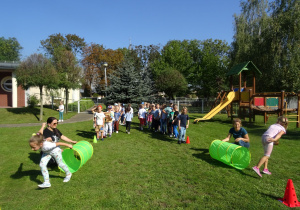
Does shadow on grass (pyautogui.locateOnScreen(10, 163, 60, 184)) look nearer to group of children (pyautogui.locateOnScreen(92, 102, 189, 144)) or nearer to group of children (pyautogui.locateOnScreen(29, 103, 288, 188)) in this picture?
group of children (pyautogui.locateOnScreen(29, 103, 288, 188))

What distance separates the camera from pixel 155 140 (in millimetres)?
10953

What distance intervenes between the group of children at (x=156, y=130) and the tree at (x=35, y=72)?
728 centimetres

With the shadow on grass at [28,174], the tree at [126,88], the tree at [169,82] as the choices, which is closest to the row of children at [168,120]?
the shadow on grass at [28,174]

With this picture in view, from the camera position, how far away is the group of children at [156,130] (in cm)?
532

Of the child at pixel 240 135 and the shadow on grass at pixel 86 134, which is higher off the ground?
the child at pixel 240 135

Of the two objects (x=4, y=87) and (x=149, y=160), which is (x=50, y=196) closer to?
(x=149, y=160)

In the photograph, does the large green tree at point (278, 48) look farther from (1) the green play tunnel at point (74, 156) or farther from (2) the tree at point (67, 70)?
(1) the green play tunnel at point (74, 156)

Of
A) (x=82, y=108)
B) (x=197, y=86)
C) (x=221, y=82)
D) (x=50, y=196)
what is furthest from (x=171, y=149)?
(x=197, y=86)

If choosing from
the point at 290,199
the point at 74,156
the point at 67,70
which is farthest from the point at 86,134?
the point at 67,70

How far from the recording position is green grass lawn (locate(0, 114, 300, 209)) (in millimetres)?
4629

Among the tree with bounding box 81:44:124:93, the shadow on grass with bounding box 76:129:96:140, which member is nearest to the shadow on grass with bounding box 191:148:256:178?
the shadow on grass with bounding box 76:129:96:140

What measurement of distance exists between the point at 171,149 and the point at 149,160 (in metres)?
1.76

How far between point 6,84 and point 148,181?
81.2 feet

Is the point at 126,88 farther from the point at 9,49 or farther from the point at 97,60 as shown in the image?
the point at 9,49
